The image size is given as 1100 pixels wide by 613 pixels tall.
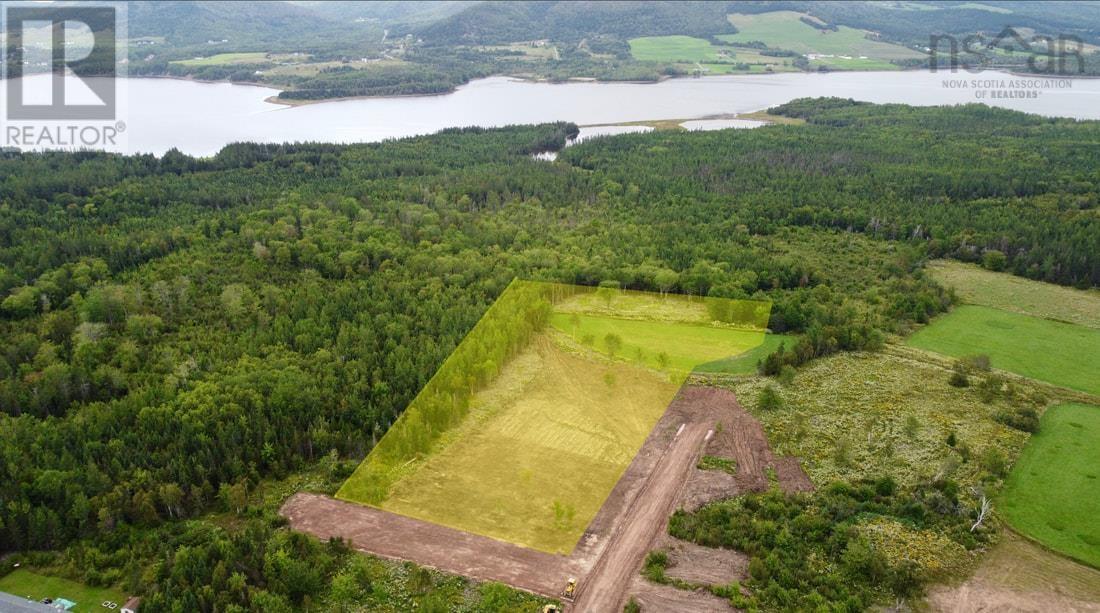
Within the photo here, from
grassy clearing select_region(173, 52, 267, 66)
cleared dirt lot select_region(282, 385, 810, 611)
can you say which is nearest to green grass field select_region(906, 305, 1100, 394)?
cleared dirt lot select_region(282, 385, 810, 611)

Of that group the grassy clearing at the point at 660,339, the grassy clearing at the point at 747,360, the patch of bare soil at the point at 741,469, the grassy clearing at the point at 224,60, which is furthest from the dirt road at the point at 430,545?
the grassy clearing at the point at 224,60

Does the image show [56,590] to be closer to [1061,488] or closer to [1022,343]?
[1061,488]

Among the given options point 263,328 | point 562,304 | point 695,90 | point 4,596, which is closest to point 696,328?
point 562,304

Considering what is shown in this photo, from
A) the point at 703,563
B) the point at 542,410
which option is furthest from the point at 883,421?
the point at 542,410

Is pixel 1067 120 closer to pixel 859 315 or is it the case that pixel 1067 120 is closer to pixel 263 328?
pixel 859 315

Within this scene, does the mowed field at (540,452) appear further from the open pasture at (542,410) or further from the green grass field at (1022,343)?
the green grass field at (1022,343)

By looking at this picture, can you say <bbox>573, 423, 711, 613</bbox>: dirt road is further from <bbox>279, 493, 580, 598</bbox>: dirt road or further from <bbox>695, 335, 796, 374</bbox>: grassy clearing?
<bbox>695, 335, 796, 374</bbox>: grassy clearing

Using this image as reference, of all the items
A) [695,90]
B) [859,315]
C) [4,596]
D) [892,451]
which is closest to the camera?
[4,596]
